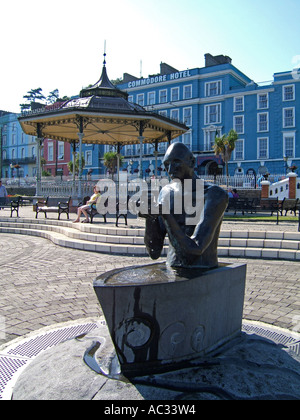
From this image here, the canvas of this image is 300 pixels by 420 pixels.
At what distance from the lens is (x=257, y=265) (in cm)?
718

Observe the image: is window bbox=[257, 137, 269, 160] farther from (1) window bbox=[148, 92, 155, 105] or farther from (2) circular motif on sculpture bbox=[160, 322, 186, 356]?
(2) circular motif on sculpture bbox=[160, 322, 186, 356]

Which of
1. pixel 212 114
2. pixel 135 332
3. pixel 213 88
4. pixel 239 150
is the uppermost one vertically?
pixel 213 88

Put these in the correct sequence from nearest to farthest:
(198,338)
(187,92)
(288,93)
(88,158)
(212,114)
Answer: (198,338)
(288,93)
(212,114)
(187,92)
(88,158)

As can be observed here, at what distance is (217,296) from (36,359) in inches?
62.5

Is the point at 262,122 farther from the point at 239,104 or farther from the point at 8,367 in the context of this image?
the point at 8,367

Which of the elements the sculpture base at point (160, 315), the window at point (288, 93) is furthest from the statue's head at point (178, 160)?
the window at point (288, 93)

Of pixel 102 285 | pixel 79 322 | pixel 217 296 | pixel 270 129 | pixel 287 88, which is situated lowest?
pixel 79 322

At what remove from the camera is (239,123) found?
3794 centimetres

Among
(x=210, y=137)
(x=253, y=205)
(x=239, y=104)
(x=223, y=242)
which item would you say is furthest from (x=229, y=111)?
(x=223, y=242)

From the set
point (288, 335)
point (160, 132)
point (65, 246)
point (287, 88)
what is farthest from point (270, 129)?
point (288, 335)

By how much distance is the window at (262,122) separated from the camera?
36438mm

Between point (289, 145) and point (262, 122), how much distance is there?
13.2ft

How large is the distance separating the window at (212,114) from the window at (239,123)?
78.6 inches
